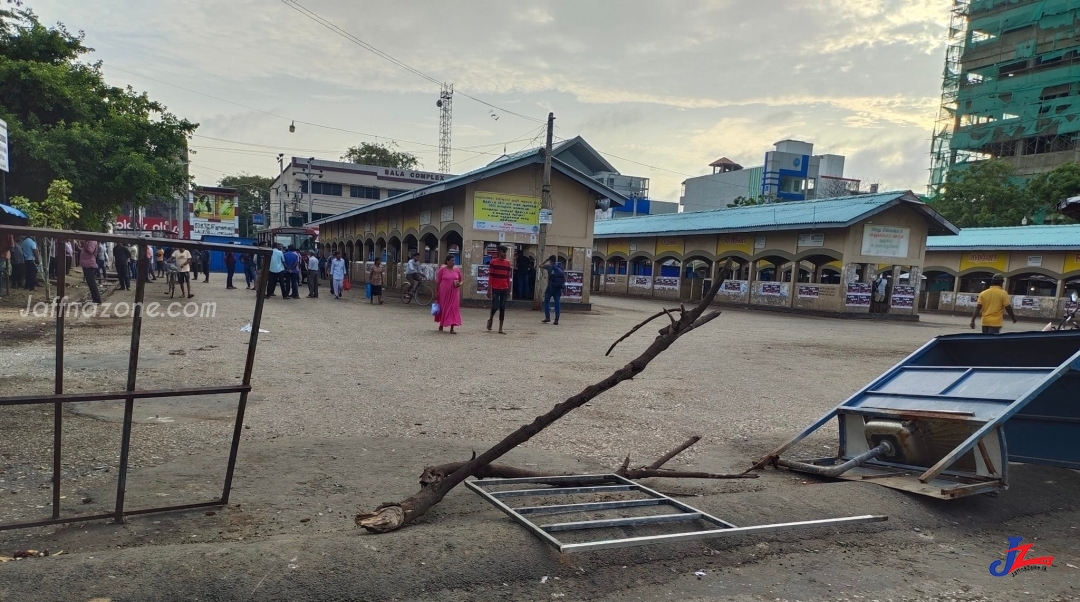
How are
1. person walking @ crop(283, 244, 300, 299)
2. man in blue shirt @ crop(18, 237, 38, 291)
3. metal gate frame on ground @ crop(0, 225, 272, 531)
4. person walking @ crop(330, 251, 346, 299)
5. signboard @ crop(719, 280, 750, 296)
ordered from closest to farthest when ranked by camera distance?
metal gate frame on ground @ crop(0, 225, 272, 531)
man in blue shirt @ crop(18, 237, 38, 291)
person walking @ crop(283, 244, 300, 299)
person walking @ crop(330, 251, 346, 299)
signboard @ crop(719, 280, 750, 296)

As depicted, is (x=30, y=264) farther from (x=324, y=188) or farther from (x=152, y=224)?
(x=152, y=224)

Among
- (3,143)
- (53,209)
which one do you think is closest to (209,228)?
(53,209)

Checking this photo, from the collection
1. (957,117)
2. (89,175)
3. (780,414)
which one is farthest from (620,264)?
(957,117)

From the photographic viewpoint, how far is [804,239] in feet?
76.5

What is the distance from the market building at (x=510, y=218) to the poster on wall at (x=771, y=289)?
8.27 metres

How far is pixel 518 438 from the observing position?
3.24m

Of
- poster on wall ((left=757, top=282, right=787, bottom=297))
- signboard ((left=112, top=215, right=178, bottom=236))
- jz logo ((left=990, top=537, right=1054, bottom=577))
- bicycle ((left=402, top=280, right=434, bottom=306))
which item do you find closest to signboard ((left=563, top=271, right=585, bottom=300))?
bicycle ((left=402, top=280, right=434, bottom=306))

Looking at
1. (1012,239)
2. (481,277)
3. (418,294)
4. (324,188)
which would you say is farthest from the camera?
(324,188)

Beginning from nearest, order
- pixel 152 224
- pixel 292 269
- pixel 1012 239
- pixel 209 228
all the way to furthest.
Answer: pixel 292 269 < pixel 1012 239 < pixel 209 228 < pixel 152 224

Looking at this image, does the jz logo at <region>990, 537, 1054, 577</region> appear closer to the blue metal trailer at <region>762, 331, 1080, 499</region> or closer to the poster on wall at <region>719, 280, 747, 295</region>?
the blue metal trailer at <region>762, 331, 1080, 499</region>

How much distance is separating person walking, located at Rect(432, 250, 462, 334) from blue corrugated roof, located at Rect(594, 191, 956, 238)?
49.6 ft

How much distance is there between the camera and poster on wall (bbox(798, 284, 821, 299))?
74.7 feet

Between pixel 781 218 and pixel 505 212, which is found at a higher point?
pixel 781 218

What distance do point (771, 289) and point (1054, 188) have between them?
21.0m
